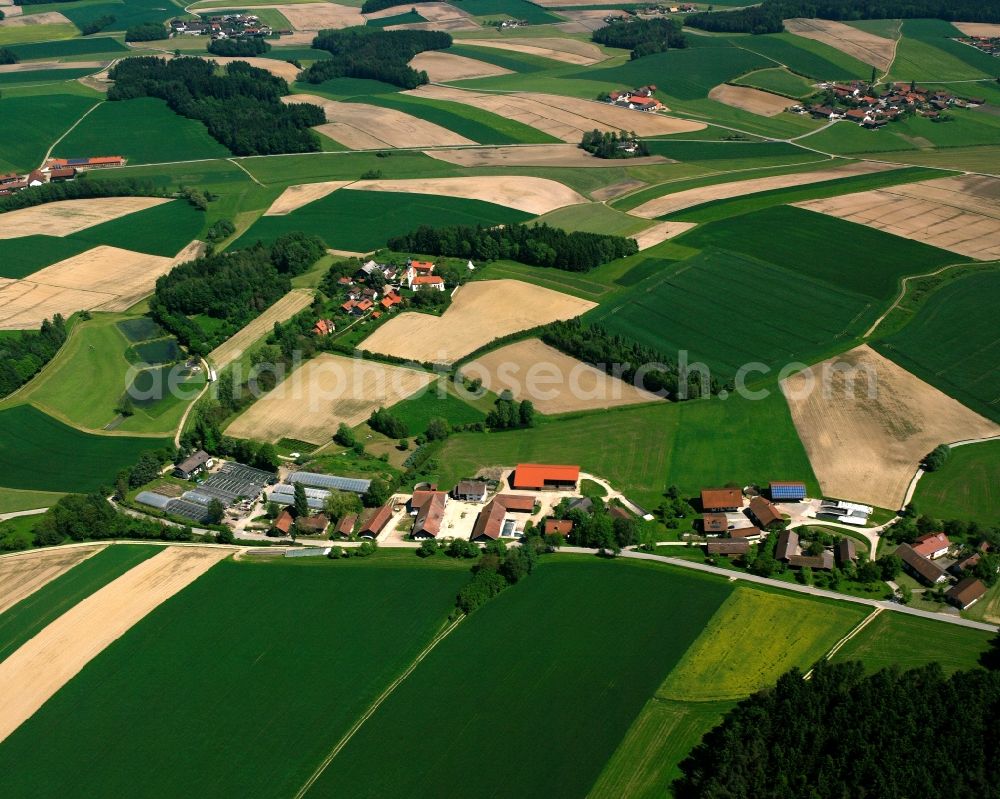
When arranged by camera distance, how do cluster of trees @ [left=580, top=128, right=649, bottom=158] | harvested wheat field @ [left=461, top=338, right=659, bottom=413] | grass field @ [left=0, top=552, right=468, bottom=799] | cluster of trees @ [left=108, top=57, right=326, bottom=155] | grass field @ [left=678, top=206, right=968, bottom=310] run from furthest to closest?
1. cluster of trees @ [left=108, top=57, right=326, bottom=155]
2. cluster of trees @ [left=580, top=128, right=649, bottom=158]
3. grass field @ [left=678, top=206, right=968, bottom=310]
4. harvested wheat field @ [left=461, top=338, right=659, bottom=413]
5. grass field @ [left=0, top=552, right=468, bottom=799]

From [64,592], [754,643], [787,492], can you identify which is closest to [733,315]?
[787,492]

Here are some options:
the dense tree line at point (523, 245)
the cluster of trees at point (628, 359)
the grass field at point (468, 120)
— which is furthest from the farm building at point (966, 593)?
the grass field at point (468, 120)

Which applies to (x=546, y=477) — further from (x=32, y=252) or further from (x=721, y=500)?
(x=32, y=252)

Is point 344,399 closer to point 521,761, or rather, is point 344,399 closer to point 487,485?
point 487,485

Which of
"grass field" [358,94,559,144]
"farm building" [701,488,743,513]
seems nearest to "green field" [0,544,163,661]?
"farm building" [701,488,743,513]

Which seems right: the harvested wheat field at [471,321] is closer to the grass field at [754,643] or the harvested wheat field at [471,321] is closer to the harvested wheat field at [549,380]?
the harvested wheat field at [549,380]

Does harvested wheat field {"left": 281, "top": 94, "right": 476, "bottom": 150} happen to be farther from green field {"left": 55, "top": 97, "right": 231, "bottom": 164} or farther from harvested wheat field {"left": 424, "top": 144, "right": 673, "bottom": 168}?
green field {"left": 55, "top": 97, "right": 231, "bottom": 164}
